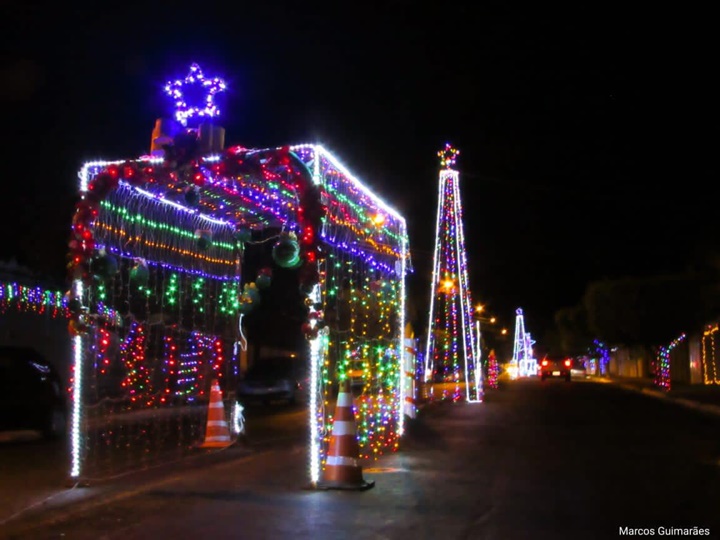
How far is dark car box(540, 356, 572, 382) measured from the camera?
52.4m

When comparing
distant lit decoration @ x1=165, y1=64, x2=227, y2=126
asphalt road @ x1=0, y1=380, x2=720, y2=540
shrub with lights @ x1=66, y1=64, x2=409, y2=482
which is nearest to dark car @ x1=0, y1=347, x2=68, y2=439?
shrub with lights @ x1=66, y1=64, x2=409, y2=482

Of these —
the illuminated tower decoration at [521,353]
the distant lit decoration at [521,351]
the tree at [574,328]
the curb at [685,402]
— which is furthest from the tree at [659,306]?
the distant lit decoration at [521,351]

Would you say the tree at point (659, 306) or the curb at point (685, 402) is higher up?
the tree at point (659, 306)

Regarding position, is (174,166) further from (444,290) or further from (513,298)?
(513,298)

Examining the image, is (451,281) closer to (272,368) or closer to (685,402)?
(272,368)

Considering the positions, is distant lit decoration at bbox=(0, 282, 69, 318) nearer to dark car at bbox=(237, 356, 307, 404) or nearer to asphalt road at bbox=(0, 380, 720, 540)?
dark car at bbox=(237, 356, 307, 404)

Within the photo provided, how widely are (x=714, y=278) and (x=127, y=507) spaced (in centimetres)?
3561

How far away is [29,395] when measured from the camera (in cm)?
1473

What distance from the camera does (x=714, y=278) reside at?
38.8 m

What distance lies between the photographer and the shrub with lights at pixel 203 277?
970cm

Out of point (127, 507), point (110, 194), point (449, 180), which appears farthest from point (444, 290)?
point (127, 507)

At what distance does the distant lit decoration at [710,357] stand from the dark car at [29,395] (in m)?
28.8

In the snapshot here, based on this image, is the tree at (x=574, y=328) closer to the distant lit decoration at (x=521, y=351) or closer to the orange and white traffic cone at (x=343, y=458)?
the distant lit decoration at (x=521, y=351)

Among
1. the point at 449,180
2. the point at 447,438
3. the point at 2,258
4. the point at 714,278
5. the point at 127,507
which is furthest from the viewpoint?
the point at 714,278
